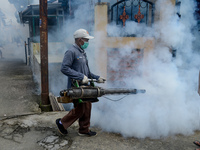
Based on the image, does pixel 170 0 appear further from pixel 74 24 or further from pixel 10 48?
pixel 10 48

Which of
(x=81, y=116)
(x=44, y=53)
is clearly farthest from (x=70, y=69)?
(x=44, y=53)

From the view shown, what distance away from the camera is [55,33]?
11.2 metres

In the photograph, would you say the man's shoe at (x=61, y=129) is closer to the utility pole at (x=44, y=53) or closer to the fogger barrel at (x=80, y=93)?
the fogger barrel at (x=80, y=93)

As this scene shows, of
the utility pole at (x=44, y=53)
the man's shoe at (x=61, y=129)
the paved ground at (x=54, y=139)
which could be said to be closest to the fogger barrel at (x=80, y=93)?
the man's shoe at (x=61, y=129)

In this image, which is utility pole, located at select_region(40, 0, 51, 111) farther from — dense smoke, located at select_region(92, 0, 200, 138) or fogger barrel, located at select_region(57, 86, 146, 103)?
fogger barrel, located at select_region(57, 86, 146, 103)

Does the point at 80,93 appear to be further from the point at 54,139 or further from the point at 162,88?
the point at 162,88

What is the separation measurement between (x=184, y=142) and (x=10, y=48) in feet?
104

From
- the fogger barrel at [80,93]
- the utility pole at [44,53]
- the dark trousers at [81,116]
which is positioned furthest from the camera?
the utility pole at [44,53]

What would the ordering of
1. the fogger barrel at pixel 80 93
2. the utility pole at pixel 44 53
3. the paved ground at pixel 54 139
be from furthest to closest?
1. the utility pole at pixel 44 53
2. the paved ground at pixel 54 139
3. the fogger barrel at pixel 80 93

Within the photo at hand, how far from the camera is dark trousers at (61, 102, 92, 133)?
3.37 meters

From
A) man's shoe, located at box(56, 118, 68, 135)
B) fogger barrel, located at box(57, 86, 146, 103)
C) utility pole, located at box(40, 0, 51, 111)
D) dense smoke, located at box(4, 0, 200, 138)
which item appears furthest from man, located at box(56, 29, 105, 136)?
utility pole, located at box(40, 0, 51, 111)

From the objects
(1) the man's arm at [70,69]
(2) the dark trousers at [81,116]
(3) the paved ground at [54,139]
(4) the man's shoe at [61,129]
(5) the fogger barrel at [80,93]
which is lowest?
(3) the paved ground at [54,139]

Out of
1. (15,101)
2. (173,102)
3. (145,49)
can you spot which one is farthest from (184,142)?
(15,101)

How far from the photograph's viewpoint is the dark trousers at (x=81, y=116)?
11.1 feet
